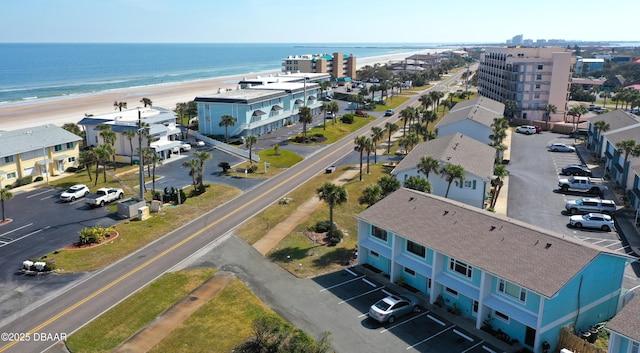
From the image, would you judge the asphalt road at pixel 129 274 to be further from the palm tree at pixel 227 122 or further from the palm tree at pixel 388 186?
the palm tree at pixel 227 122

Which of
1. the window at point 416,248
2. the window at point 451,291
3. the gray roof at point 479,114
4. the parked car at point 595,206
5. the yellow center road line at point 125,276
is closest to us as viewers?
the yellow center road line at point 125,276

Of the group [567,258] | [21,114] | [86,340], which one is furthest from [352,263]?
[21,114]

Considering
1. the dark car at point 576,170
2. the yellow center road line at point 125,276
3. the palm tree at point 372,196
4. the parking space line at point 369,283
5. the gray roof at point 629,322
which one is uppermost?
the palm tree at point 372,196

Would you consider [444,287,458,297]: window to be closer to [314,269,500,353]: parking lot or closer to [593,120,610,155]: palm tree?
[314,269,500,353]: parking lot


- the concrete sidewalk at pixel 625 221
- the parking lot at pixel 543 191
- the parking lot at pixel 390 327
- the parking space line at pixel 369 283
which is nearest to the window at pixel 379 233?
the parking space line at pixel 369 283

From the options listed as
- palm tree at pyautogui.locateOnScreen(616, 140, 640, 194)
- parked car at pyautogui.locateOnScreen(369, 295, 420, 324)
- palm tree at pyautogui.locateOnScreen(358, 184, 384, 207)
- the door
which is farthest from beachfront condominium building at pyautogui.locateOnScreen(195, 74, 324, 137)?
the door

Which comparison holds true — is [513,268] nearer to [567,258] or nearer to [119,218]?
[567,258]
